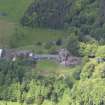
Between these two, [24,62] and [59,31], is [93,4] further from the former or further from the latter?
[24,62]

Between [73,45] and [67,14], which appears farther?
[67,14]

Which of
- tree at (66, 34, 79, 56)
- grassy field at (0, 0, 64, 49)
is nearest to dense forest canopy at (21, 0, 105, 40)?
grassy field at (0, 0, 64, 49)

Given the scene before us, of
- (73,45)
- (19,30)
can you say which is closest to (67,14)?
(19,30)

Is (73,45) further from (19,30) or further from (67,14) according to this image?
(67,14)

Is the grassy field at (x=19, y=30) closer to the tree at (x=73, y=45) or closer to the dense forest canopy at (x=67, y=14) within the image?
the dense forest canopy at (x=67, y=14)

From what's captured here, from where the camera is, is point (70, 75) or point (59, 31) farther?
point (59, 31)

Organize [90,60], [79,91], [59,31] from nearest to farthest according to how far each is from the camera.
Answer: [79,91]
[90,60]
[59,31]

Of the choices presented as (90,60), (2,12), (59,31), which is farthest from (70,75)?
(2,12)

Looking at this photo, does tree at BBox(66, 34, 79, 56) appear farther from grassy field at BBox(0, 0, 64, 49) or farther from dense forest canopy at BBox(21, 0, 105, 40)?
dense forest canopy at BBox(21, 0, 105, 40)

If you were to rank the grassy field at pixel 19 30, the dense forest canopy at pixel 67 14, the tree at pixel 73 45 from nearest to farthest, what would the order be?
the tree at pixel 73 45 → the grassy field at pixel 19 30 → the dense forest canopy at pixel 67 14

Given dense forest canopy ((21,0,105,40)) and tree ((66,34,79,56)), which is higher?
dense forest canopy ((21,0,105,40))

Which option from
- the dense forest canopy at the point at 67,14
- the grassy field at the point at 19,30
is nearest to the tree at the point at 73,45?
the grassy field at the point at 19,30
